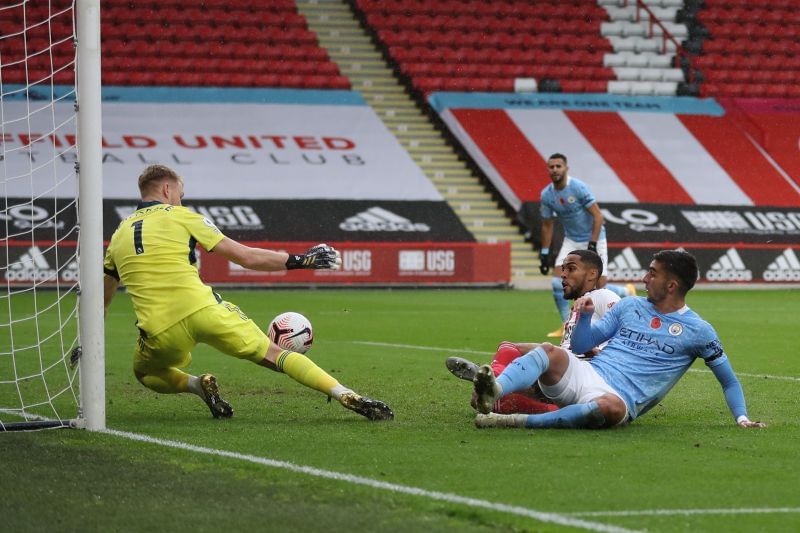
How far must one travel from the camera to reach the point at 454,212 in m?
27.0

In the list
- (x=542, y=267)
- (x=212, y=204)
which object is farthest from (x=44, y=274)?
(x=542, y=267)

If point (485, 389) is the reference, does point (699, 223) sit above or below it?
above

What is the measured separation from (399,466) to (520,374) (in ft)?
4.18

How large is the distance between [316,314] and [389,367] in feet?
23.7

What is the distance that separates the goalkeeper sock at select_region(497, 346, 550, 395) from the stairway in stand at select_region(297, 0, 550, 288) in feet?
62.4

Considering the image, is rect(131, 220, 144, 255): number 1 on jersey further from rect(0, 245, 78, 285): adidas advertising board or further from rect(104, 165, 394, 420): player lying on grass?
rect(0, 245, 78, 285): adidas advertising board

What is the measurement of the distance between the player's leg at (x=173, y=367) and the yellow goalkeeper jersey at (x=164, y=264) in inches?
3.1

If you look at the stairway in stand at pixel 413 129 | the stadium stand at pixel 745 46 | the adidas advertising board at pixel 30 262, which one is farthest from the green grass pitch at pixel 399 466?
the stadium stand at pixel 745 46

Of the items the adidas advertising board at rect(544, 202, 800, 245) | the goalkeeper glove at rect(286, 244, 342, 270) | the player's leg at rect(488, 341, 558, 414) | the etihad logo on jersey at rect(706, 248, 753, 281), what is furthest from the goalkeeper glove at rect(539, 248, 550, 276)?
the etihad logo on jersey at rect(706, 248, 753, 281)

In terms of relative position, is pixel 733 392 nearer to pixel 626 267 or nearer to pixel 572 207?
pixel 572 207

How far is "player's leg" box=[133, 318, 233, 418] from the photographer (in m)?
7.67

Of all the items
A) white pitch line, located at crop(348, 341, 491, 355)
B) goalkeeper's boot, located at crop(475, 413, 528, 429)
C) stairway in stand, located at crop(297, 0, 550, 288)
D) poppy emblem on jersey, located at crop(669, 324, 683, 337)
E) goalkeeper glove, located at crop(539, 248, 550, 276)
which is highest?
stairway in stand, located at crop(297, 0, 550, 288)

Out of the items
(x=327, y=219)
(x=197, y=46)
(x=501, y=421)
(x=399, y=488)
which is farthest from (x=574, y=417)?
(x=197, y=46)

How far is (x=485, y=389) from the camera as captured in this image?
697 cm
